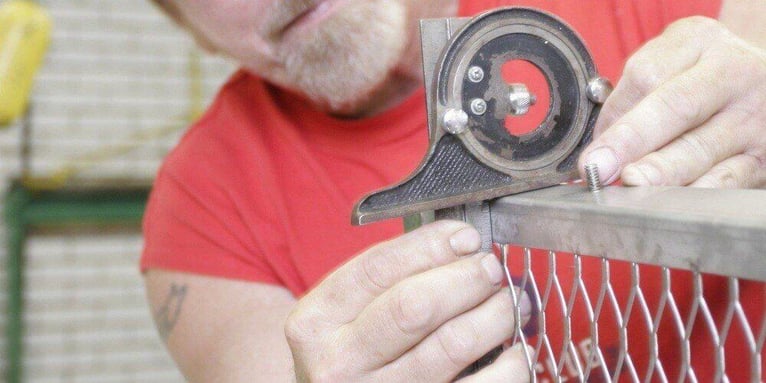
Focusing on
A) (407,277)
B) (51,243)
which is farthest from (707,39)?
(51,243)

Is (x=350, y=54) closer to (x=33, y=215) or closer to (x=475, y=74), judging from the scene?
(x=475, y=74)

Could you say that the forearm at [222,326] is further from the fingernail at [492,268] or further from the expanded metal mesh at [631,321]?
the fingernail at [492,268]

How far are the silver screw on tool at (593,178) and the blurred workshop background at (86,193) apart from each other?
11.2ft

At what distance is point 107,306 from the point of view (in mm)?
4023

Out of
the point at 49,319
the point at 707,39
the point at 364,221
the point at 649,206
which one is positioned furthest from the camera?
the point at 49,319

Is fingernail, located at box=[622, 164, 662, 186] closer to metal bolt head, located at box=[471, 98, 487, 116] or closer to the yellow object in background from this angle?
metal bolt head, located at box=[471, 98, 487, 116]

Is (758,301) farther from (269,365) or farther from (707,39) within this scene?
(269,365)

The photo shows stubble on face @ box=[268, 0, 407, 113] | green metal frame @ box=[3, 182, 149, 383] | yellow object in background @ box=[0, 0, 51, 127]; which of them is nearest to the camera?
stubble on face @ box=[268, 0, 407, 113]

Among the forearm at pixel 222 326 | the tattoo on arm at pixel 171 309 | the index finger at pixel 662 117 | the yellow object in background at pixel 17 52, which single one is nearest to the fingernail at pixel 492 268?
the index finger at pixel 662 117

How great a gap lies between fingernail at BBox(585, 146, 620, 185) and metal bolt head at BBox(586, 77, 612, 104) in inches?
2.2

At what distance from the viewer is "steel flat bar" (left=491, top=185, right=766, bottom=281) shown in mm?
510

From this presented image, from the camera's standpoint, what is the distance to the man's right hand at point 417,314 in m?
0.74

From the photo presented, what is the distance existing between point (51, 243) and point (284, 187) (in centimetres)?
281

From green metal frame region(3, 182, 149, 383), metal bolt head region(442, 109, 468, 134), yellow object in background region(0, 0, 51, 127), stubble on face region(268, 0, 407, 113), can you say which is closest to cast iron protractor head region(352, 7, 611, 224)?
metal bolt head region(442, 109, 468, 134)
